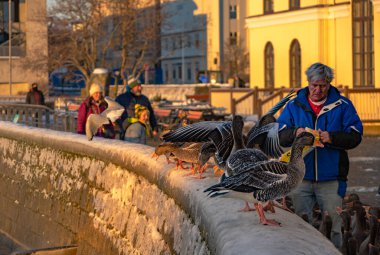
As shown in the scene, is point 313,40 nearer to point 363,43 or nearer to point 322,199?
point 363,43

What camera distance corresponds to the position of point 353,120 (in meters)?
7.60

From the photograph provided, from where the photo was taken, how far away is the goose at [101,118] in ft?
38.5

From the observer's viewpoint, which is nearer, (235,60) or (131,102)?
(131,102)

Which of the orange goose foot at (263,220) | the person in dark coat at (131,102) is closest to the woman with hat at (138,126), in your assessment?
the person in dark coat at (131,102)

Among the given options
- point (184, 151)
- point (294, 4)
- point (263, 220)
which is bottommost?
point (263, 220)

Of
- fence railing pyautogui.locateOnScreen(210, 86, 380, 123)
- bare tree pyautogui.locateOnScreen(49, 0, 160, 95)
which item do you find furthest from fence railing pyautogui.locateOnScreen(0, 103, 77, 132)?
bare tree pyautogui.locateOnScreen(49, 0, 160, 95)

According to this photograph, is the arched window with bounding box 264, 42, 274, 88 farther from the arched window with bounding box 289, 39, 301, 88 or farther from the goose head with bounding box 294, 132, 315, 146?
the goose head with bounding box 294, 132, 315, 146

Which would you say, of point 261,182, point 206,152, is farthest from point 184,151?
point 261,182

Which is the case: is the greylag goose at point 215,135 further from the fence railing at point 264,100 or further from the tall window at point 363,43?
the tall window at point 363,43

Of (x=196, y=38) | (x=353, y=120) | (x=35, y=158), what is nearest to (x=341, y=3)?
(x=35, y=158)

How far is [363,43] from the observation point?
3684 cm

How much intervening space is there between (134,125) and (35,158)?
5.53 feet

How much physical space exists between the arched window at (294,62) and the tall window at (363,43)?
3.75 metres

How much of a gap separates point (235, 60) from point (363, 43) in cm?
5852
